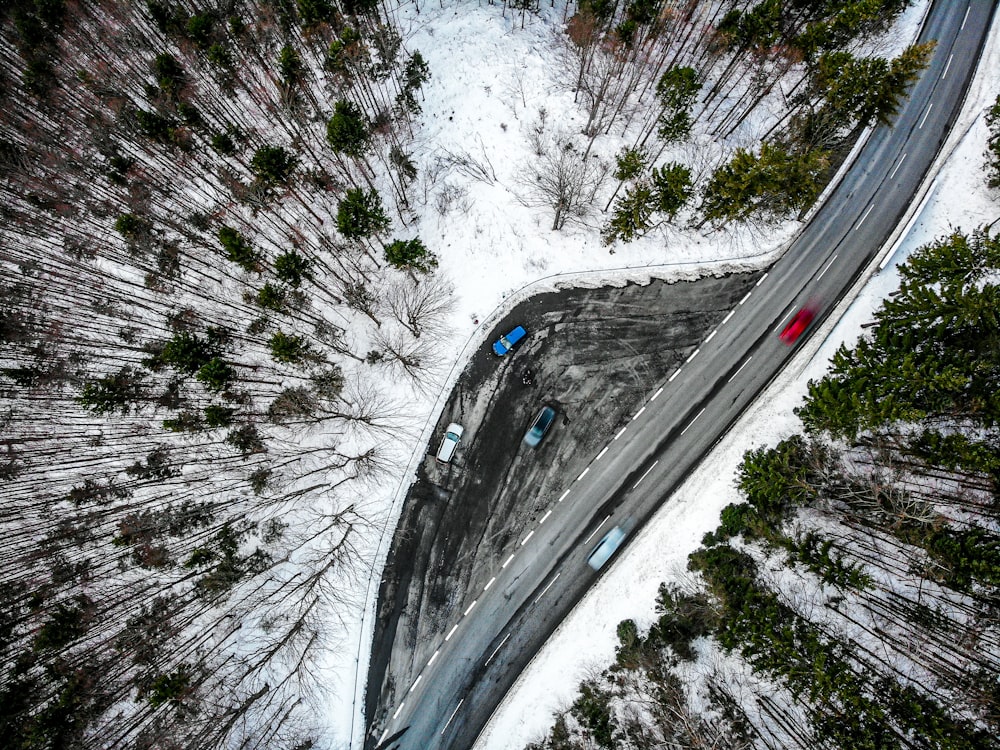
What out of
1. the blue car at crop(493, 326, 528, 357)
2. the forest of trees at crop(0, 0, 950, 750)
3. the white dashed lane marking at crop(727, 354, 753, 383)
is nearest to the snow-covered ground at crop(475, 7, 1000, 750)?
the white dashed lane marking at crop(727, 354, 753, 383)

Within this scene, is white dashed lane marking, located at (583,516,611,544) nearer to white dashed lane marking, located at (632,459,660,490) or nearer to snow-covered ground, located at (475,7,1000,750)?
snow-covered ground, located at (475,7,1000,750)

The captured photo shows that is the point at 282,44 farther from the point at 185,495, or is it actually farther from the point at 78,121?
the point at 185,495

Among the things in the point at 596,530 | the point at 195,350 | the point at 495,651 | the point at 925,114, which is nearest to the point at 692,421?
the point at 596,530

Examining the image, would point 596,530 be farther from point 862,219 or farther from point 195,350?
point 862,219

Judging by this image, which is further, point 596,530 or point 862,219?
point 862,219

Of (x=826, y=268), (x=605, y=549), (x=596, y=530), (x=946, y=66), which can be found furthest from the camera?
(x=946, y=66)

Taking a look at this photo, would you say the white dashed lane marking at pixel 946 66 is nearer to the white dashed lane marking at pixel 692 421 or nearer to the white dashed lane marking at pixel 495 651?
the white dashed lane marking at pixel 692 421

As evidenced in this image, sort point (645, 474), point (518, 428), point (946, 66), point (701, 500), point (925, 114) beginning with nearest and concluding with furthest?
point (701, 500) < point (645, 474) < point (518, 428) < point (925, 114) < point (946, 66)
